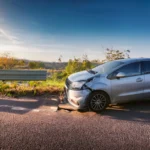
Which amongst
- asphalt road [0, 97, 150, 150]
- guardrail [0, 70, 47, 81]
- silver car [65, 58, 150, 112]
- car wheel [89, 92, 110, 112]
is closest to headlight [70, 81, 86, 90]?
silver car [65, 58, 150, 112]

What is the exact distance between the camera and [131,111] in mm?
7188

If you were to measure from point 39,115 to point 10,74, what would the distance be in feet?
14.2

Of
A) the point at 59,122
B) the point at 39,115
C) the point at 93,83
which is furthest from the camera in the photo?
the point at 93,83

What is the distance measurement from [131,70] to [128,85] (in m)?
0.57

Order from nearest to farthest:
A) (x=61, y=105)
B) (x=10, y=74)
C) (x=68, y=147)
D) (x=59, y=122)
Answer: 1. (x=68, y=147)
2. (x=59, y=122)
3. (x=61, y=105)
4. (x=10, y=74)

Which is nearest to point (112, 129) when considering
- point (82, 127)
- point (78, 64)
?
point (82, 127)

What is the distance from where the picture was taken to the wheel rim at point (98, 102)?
704 cm

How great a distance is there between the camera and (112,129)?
5516mm

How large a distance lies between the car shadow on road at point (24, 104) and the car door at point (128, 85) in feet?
7.52

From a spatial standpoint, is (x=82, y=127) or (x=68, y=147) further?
(x=82, y=127)

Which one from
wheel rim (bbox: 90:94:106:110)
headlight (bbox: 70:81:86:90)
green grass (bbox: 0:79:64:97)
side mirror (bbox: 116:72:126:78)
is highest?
side mirror (bbox: 116:72:126:78)

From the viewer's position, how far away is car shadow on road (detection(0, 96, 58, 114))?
729 cm

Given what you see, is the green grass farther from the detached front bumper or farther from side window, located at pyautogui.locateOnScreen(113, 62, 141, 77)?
side window, located at pyautogui.locateOnScreen(113, 62, 141, 77)

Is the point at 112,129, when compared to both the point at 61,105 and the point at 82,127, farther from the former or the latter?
the point at 61,105
